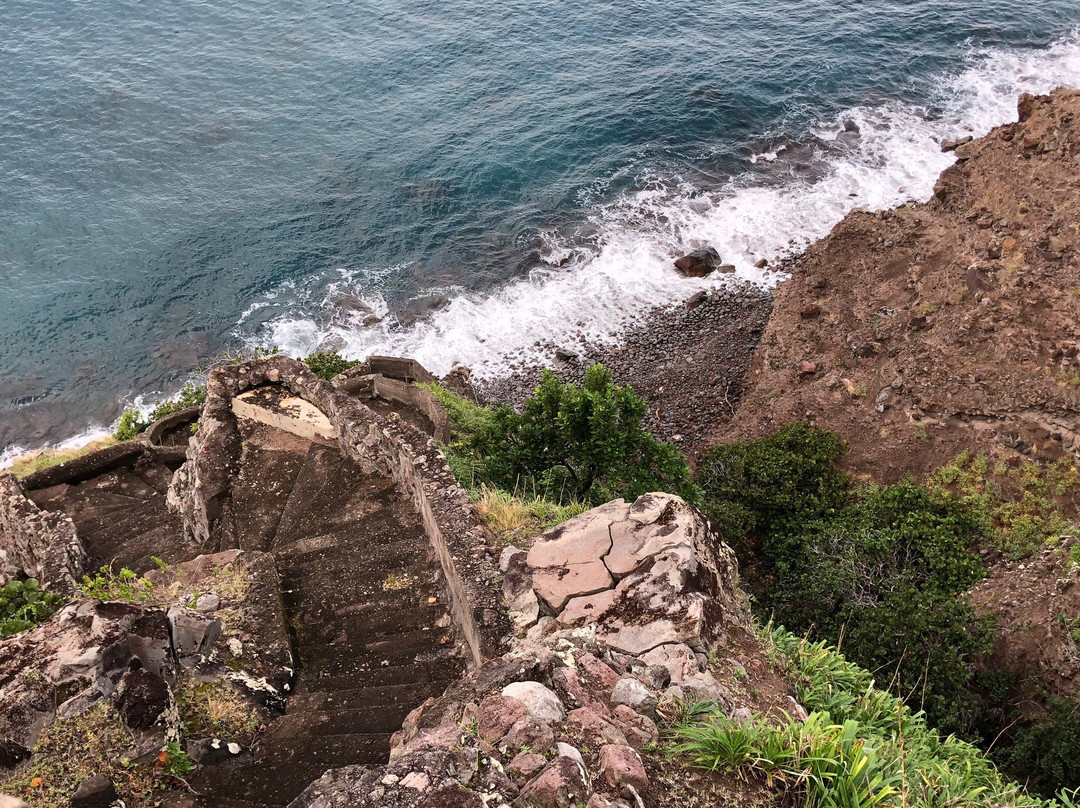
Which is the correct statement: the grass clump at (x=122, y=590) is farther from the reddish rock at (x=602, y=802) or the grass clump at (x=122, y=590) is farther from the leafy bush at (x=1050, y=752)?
the leafy bush at (x=1050, y=752)

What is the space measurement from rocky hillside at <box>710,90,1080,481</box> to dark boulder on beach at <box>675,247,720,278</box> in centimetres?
715

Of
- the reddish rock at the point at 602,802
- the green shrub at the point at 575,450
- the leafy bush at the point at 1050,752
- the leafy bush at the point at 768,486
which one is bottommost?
the leafy bush at the point at 768,486

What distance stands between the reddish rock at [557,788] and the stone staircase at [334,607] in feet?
7.20

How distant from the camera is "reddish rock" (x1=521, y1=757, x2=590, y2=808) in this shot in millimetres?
4410

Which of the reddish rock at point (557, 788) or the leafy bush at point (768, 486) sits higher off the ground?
the reddish rock at point (557, 788)

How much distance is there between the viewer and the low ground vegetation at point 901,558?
10.7 m

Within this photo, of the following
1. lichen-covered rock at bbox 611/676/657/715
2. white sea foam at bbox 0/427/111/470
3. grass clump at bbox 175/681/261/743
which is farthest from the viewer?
white sea foam at bbox 0/427/111/470

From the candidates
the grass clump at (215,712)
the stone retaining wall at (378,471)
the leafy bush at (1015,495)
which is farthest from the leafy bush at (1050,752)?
the grass clump at (215,712)

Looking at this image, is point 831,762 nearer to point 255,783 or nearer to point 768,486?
point 255,783

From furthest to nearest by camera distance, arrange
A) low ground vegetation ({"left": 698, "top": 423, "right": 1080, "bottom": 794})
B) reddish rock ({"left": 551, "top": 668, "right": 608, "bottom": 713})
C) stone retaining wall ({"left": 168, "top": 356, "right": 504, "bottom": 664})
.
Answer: low ground vegetation ({"left": 698, "top": 423, "right": 1080, "bottom": 794}) → stone retaining wall ({"left": 168, "top": 356, "right": 504, "bottom": 664}) → reddish rock ({"left": 551, "top": 668, "right": 608, "bottom": 713})

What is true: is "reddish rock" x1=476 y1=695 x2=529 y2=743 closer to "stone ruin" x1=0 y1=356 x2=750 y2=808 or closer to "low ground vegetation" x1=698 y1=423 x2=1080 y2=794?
"stone ruin" x1=0 y1=356 x2=750 y2=808

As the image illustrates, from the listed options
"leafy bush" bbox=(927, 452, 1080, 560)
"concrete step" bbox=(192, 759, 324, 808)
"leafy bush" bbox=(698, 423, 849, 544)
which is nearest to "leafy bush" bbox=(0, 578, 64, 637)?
"concrete step" bbox=(192, 759, 324, 808)

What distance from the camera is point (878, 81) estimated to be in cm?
4022

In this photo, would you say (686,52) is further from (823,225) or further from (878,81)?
(823,225)
